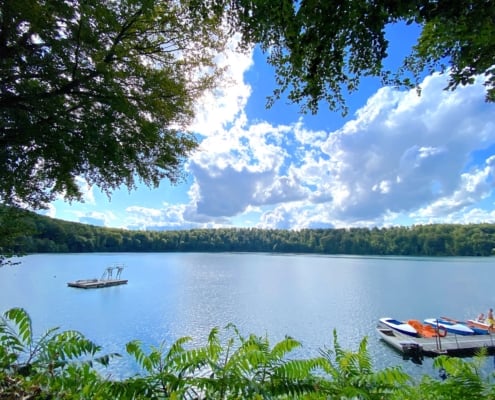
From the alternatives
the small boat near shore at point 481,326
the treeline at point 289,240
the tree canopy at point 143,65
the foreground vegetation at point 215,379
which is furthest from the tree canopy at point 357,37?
the treeline at point 289,240

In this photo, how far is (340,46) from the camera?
352 centimetres

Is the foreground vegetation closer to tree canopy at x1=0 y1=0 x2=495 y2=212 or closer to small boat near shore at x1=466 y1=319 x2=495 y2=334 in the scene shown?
tree canopy at x1=0 y1=0 x2=495 y2=212

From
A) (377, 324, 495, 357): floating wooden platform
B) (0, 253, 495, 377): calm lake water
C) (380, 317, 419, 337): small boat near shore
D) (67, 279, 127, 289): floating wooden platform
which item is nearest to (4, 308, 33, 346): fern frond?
(0, 253, 495, 377): calm lake water

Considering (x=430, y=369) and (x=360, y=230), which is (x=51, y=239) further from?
(x=360, y=230)

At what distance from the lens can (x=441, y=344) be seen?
18.1 metres

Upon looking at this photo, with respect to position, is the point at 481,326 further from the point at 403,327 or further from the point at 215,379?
the point at 215,379

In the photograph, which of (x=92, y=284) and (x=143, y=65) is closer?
(x=143, y=65)

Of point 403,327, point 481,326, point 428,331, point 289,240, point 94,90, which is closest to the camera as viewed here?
point 94,90

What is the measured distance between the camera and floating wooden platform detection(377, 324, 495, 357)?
56.7 ft

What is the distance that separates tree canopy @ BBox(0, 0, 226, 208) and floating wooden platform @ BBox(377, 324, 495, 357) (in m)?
16.8

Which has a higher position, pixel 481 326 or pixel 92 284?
pixel 481 326

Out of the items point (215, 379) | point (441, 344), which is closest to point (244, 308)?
point (441, 344)

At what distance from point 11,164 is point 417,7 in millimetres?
7789

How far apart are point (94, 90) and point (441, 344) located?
21381mm
